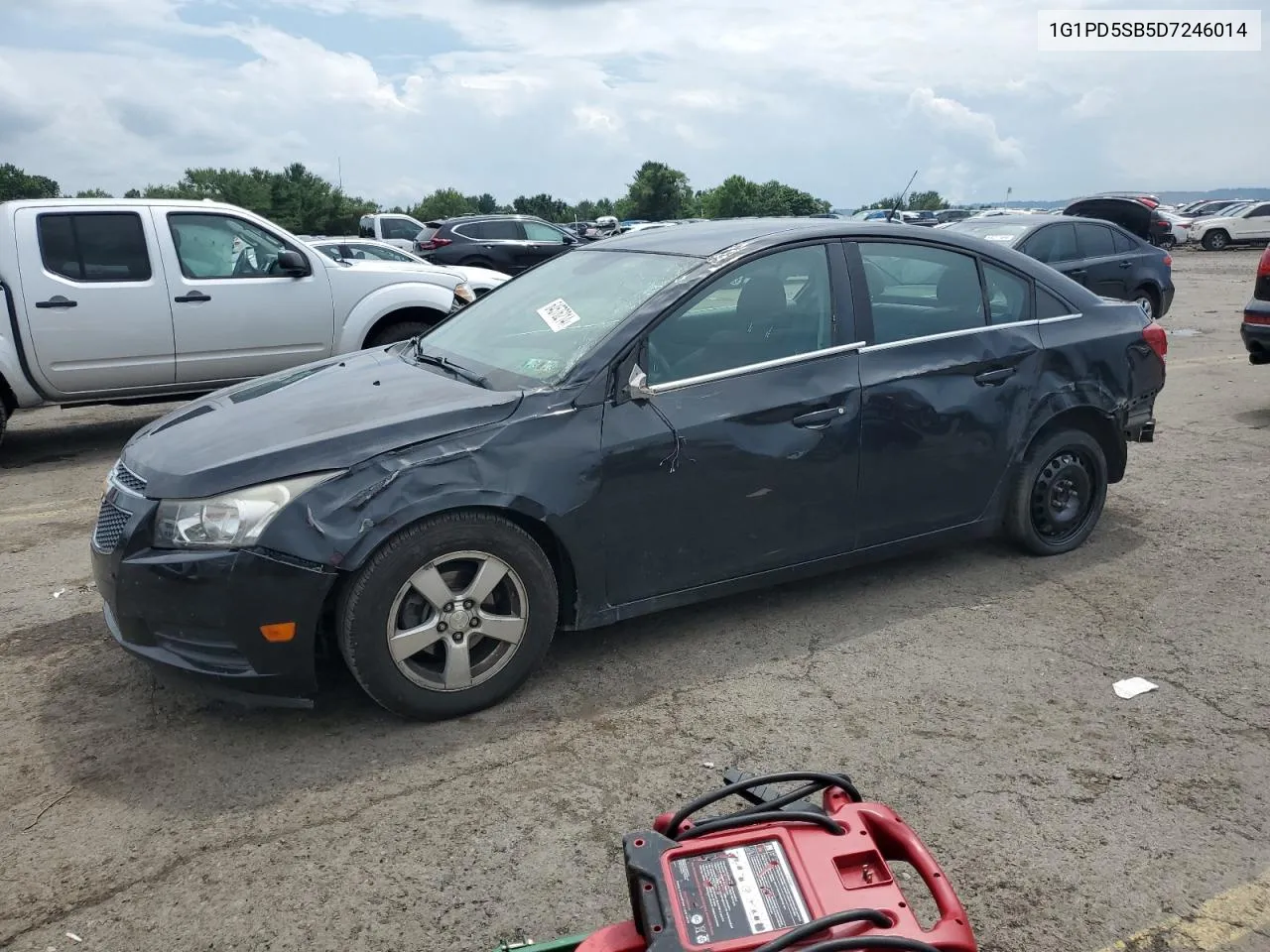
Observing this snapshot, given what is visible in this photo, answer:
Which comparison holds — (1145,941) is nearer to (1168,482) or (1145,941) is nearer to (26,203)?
(1168,482)

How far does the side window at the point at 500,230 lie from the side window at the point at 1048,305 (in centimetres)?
1757

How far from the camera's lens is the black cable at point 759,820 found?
2191mm

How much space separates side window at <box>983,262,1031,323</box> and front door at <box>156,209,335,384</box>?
5438mm

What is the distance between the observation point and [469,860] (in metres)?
2.78

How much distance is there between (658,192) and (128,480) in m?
58.8

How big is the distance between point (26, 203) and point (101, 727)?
553 centimetres

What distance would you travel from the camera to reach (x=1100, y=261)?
492 inches

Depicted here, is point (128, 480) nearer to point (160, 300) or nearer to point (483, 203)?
point (160, 300)

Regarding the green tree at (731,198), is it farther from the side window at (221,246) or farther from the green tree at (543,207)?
the side window at (221,246)

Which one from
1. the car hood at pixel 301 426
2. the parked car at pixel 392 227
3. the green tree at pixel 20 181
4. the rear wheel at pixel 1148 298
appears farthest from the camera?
the green tree at pixel 20 181

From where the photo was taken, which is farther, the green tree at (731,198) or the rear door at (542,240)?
the green tree at (731,198)

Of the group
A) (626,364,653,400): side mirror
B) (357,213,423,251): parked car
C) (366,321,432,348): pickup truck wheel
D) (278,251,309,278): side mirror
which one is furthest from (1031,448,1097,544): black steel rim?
(357,213,423,251): parked car

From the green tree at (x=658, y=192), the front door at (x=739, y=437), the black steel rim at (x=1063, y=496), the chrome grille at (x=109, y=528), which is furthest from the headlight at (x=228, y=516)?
the green tree at (x=658, y=192)

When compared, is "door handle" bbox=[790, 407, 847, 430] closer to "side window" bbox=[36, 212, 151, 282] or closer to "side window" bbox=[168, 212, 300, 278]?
"side window" bbox=[168, 212, 300, 278]
